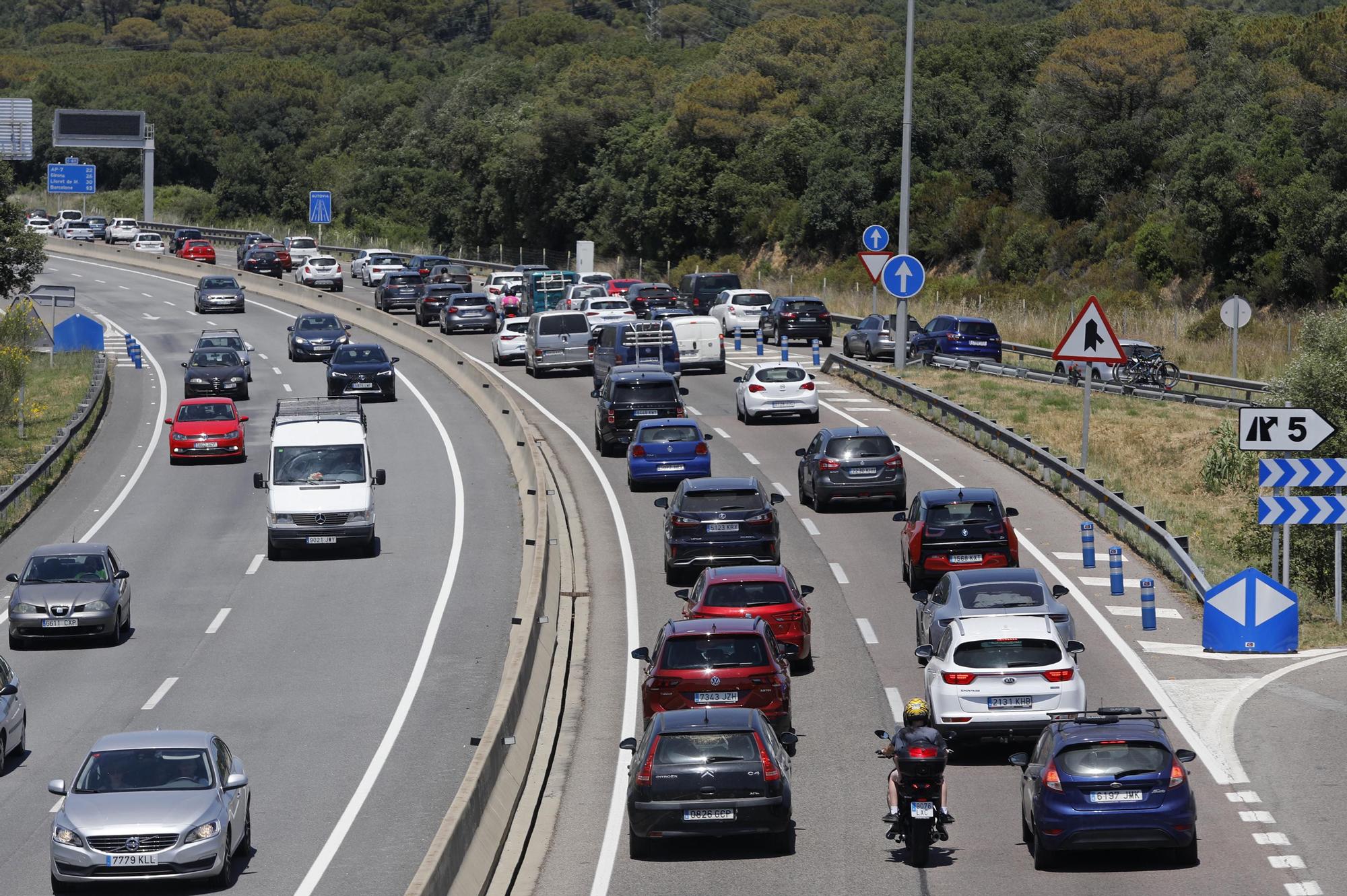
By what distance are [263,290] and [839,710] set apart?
63941mm

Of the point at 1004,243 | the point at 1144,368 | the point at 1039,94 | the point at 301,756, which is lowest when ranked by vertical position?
the point at 301,756

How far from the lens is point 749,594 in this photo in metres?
23.2

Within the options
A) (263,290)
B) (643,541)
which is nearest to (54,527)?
(643,541)

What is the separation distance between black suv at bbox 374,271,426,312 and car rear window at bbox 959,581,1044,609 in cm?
5067

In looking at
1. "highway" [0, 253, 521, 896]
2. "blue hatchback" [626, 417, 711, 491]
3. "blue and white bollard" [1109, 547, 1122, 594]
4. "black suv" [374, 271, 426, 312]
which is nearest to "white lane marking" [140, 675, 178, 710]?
"highway" [0, 253, 521, 896]

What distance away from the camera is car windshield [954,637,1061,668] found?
18.9 metres

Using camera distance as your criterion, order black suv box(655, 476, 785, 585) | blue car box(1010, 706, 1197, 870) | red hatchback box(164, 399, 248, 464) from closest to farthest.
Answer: blue car box(1010, 706, 1197, 870)
black suv box(655, 476, 785, 585)
red hatchback box(164, 399, 248, 464)

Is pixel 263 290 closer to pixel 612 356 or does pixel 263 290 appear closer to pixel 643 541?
pixel 612 356

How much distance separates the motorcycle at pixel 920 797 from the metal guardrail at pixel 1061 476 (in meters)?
10.3

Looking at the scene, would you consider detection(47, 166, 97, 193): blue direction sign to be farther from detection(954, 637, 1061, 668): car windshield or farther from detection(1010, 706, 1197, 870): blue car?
detection(1010, 706, 1197, 870): blue car

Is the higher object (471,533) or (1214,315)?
(1214,315)

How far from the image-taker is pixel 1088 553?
2906 cm

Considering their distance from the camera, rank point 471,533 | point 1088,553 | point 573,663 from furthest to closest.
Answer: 1. point 471,533
2. point 1088,553
3. point 573,663

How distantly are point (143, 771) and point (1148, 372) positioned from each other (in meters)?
37.0
